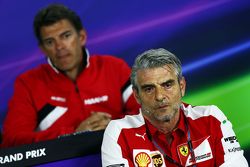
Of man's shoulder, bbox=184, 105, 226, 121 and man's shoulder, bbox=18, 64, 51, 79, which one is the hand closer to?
man's shoulder, bbox=18, 64, 51, 79

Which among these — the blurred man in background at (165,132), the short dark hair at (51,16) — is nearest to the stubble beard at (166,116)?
the blurred man in background at (165,132)

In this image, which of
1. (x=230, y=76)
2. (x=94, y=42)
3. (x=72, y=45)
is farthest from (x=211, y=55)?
(x=72, y=45)

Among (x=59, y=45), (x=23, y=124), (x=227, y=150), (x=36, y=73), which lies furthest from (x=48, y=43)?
(x=227, y=150)

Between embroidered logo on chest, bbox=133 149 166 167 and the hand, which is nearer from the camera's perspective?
embroidered logo on chest, bbox=133 149 166 167

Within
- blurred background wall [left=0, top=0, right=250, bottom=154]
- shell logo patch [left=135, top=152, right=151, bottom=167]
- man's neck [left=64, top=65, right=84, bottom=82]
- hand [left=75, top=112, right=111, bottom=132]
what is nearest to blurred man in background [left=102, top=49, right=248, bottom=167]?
shell logo patch [left=135, top=152, right=151, bottom=167]

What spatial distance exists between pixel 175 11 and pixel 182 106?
1294mm

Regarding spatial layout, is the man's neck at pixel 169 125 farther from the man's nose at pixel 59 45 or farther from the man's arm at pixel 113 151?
the man's nose at pixel 59 45

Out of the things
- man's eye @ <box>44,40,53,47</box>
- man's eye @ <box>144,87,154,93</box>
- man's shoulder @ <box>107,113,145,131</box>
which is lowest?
man's shoulder @ <box>107,113,145,131</box>

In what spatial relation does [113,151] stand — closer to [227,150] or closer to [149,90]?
[149,90]

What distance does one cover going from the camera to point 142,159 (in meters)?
2.12

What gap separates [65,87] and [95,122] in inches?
12.4

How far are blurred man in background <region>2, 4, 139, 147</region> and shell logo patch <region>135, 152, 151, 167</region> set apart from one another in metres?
0.71

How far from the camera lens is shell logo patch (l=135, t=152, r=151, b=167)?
2.11m

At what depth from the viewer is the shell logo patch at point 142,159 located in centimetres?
211
